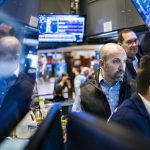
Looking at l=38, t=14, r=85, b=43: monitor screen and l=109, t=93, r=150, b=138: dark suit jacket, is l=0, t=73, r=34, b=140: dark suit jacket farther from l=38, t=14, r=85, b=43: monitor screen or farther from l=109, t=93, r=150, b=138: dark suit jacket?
l=38, t=14, r=85, b=43: monitor screen

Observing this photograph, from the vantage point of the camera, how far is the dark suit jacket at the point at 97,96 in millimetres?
2906

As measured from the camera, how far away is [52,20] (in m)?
5.92

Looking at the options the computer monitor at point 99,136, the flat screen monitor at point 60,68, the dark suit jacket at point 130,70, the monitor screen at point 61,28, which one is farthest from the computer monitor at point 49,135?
Result: the flat screen monitor at point 60,68

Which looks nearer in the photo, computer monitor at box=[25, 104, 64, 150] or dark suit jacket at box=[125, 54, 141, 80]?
computer monitor at box=[25, 104, 64, 150]

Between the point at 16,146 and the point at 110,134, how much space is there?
20.2 inches

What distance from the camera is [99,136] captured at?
587mm

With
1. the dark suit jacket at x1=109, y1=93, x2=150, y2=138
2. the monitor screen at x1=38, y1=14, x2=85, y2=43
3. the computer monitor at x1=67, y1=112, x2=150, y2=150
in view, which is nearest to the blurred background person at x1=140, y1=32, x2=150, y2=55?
the monitor screen at x1=38, y1=14, x2=85, y2=43

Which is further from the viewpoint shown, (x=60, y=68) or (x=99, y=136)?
(x=60, y=68)

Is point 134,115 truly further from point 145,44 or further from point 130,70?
point 145,44

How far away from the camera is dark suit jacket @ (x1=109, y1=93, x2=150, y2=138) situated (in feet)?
5.77

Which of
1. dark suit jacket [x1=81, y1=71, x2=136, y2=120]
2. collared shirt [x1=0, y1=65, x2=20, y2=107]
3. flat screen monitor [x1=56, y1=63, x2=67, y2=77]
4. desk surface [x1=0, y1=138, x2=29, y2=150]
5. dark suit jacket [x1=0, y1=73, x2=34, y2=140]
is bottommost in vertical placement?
flat screen monitor [x1=56, y1=63, x2=67, y2=77]

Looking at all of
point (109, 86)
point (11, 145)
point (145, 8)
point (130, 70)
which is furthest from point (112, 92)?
point (11, 145)

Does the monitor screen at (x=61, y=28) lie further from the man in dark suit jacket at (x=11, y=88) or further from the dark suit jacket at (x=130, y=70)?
the man in dark suit jacket at (x=11, y=88)

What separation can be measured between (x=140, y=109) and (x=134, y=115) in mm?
54
